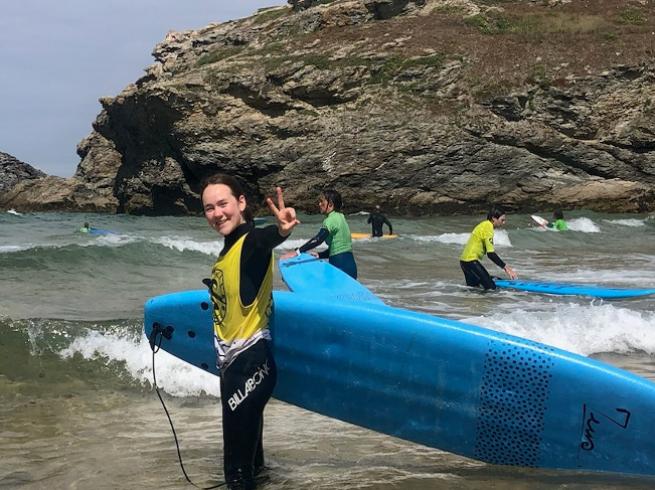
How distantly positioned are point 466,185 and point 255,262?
27538mm

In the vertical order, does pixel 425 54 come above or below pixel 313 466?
above

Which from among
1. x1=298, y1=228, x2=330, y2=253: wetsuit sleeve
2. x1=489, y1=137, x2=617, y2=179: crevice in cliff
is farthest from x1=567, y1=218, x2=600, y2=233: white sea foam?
x1=298, y1=228, x2=330, y2=253: wetsuit sleeve

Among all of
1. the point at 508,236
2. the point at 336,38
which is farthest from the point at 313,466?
the point at 336,38

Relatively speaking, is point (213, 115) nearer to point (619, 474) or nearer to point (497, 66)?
point (497, 66)

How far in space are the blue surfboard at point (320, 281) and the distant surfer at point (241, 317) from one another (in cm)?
128

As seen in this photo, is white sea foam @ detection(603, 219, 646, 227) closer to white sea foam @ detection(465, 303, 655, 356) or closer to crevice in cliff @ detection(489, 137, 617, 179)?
crevice in cliff @ detection(489, 137, 617, 179)

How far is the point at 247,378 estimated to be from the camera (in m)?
2.88

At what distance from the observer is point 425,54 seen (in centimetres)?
3259

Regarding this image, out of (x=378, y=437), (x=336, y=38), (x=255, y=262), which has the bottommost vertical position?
(x=378, y=437)

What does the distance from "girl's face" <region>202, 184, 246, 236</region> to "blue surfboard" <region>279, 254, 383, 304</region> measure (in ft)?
4.33

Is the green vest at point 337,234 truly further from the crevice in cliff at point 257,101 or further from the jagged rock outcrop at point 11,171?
the jagged rock outcrop at point 11,171

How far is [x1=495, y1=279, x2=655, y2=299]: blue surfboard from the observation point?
944cm

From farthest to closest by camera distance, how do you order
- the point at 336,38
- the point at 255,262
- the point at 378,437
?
the point at 336,38, the point at 378,437, the point at 255,262

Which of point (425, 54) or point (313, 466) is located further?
point (425, 54)
